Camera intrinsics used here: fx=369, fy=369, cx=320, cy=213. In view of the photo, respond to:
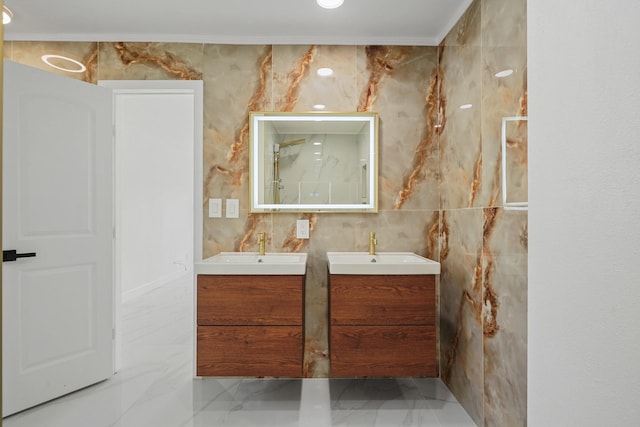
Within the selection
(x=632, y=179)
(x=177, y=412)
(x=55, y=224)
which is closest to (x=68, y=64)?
(x=55, y=224)

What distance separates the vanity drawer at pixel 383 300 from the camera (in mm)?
2117

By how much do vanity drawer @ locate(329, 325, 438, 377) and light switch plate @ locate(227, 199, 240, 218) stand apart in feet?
3.86

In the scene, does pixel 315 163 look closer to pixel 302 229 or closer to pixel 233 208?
pixel 302 229

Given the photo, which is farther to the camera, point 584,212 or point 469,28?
point 469,28

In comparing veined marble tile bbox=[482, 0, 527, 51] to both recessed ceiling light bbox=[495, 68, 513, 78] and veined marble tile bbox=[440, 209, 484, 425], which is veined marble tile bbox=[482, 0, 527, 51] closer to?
recessed ceiling light bbox=[495, 68, 513, 78]

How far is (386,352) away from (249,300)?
0.84 m

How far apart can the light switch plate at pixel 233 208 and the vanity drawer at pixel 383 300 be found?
0.97 m

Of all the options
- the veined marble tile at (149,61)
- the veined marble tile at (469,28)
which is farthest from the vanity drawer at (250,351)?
the veined marble tile at (469,28)

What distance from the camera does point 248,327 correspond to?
6.95ft

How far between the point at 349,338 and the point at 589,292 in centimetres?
167

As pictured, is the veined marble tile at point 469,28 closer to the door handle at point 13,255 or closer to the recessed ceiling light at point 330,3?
the recessed ceiling light at point 330,3

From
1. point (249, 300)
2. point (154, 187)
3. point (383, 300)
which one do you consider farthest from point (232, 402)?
point (154, 187)

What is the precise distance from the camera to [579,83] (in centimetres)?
61

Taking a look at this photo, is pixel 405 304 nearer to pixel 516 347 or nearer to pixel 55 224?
pixel 516 347
